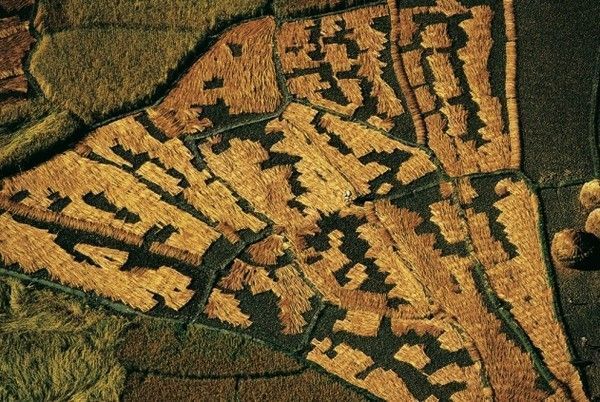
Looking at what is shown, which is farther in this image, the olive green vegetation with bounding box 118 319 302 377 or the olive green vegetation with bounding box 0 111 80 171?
the olive green vegetation with bounding box 0 111 80 171

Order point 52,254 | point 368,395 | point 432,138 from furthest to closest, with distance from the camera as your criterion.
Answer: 1. point 432,138
2. point 52,254
3. point 368,395

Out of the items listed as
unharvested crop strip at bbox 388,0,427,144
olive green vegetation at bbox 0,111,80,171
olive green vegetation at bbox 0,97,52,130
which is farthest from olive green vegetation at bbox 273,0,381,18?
olive green vegetation at bbox 0,97,52,130

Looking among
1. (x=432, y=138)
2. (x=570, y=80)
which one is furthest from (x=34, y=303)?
(x=570, y=80)

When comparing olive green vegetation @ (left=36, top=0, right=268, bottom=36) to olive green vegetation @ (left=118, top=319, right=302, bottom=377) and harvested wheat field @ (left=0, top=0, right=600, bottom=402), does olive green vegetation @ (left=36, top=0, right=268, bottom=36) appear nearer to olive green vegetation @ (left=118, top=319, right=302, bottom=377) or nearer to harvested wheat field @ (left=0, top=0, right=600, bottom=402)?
harvested wheat field @ (left=0, top=0, right=600, bottom=402)

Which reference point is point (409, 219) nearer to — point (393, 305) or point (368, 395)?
point (393, 305)

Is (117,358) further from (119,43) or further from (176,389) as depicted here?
(119,43)

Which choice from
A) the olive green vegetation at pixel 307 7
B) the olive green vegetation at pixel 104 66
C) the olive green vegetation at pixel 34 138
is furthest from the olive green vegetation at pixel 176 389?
the olive green vegetation at pixel 307 7

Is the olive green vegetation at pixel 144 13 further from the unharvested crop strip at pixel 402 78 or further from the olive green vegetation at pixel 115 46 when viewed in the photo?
the unharvested crop strip at pixel 402 78
